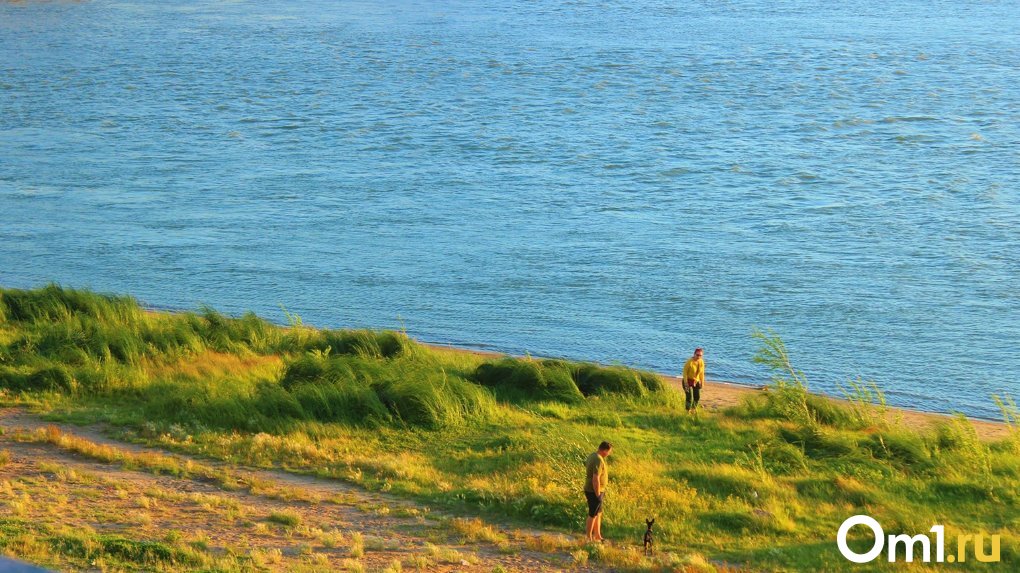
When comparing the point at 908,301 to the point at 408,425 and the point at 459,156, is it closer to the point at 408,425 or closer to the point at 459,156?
the point at 408,425

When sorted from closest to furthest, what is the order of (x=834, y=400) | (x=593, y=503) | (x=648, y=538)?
(x=648, y=538) → (x=593, y=503) → (x=834, y=400)

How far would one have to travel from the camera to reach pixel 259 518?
14047mm

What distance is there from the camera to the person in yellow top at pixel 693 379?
1966 centimetres

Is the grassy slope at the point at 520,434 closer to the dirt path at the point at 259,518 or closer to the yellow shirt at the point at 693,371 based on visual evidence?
the yellow shirt at the point at 693,371

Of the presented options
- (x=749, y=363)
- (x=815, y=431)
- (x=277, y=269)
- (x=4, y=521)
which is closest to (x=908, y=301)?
(x=749, y=363)

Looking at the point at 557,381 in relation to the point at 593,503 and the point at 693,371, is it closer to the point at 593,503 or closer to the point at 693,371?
the point at 693,371

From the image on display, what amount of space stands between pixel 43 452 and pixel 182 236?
20.9m

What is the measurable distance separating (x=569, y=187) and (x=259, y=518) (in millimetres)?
28306

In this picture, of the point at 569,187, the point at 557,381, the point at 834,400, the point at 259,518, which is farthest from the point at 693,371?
the point at 569,187

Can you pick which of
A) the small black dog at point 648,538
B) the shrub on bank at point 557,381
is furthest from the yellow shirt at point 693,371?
the small black dog at point 648,538

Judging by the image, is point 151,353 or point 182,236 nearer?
point 151,353

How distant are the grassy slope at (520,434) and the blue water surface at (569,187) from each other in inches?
248

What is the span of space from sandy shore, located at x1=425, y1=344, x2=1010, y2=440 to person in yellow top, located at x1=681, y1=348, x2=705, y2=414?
144 cm

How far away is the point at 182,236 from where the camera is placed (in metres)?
36.8
